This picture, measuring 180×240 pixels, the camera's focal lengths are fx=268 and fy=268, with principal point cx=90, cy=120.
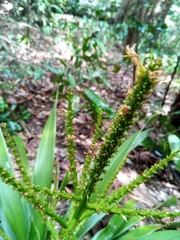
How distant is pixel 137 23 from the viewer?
1969mm

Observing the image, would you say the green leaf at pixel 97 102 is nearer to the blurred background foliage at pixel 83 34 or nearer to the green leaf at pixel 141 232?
the blurred background foliage at pixel 83 34

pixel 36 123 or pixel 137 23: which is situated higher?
pixel 137 23

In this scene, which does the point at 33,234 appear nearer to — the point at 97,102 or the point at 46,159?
the point at 46,159

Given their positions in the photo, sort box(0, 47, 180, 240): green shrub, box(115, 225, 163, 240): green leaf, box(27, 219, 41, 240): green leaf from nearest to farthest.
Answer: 1. box(0, 47, 180, 240): green shrub
2. box(27, 219, 41, 240): green leaf
3. box(115, 225, 163, 240): green leaf

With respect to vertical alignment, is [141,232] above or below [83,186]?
below

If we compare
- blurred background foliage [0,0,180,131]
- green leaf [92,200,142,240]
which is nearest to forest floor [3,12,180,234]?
blurred background foliage [0,0,180,131]

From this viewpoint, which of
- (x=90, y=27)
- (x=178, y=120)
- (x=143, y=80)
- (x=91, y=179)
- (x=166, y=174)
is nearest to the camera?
(x=143, y=80)

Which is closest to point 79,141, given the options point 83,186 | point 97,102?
point 97,102

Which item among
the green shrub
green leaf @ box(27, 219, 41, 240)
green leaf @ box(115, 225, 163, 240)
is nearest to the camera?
the green shrub

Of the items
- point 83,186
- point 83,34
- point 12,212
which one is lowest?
point 12,212

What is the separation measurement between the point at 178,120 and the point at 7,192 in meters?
1.19

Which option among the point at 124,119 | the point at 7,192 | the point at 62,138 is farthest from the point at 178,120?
the point at 124,119

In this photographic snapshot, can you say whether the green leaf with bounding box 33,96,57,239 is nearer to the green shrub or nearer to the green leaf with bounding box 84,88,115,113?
the green shrub

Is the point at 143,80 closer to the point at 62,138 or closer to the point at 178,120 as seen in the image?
the point at 62,138
